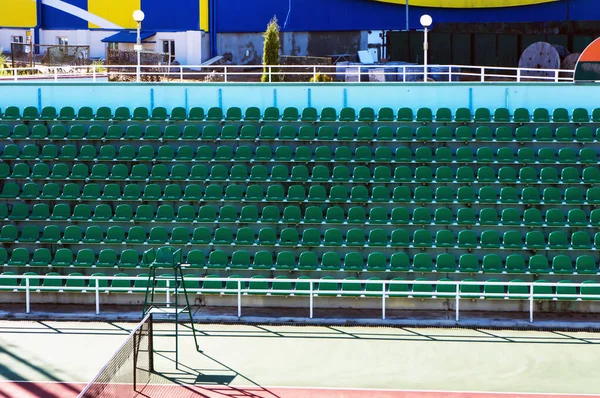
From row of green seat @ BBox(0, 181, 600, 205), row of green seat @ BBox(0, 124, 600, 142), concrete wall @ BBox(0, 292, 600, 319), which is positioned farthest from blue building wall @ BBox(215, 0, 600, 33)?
concrete wall @ BBox(0, 292, 600, 319)

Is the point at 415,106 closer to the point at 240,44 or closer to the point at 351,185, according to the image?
the point at 351,185

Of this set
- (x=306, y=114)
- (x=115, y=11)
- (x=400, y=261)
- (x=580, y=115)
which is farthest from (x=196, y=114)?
(x=115, y=11)

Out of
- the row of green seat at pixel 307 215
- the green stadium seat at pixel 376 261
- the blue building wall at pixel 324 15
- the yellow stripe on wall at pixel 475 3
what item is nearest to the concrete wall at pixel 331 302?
the green stadium seat at pixel 376 261

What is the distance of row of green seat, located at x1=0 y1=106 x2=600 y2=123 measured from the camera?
25406 millimetres

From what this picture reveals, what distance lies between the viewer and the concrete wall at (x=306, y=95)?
2589 cm

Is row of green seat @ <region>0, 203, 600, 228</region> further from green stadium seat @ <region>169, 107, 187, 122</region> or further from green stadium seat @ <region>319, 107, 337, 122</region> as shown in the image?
green stadium seat @ <region>319, 107, 337, 122</region>

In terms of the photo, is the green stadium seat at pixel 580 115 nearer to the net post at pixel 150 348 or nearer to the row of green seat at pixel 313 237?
the row of green seat at pixel 313 237

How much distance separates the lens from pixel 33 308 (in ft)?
70.7

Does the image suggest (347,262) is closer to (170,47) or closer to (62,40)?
(170,47)

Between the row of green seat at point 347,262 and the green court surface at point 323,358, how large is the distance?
238cm

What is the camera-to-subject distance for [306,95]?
26.3 meters

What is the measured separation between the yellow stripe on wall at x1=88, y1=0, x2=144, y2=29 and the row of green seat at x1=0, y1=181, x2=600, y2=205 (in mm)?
19800

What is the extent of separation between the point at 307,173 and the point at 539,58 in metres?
11.5

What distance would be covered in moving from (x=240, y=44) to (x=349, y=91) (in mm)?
17231
